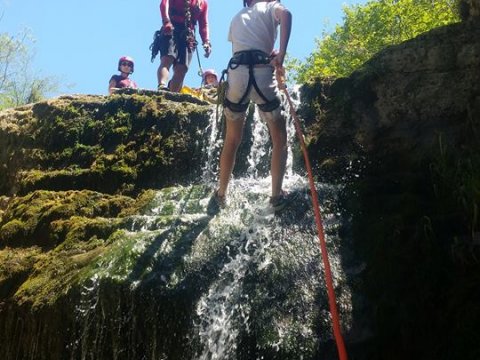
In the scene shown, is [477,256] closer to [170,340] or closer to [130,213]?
[170,340]

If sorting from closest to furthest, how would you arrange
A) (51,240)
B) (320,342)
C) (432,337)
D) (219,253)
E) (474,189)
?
(432,337)
(320,342)
(474,189)
(219,253)
(51,240)

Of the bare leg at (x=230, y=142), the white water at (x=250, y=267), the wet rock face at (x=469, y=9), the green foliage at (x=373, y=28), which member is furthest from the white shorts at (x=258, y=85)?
the green foliage at (x=373, y=28)

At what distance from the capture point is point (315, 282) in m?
4.00

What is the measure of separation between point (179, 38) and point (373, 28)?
67.0 ft

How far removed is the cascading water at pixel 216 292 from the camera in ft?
12.1

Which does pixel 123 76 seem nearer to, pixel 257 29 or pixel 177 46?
pixel 177 46

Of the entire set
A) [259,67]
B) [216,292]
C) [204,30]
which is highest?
[204,30]

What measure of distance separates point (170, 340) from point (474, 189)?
8.73 ft

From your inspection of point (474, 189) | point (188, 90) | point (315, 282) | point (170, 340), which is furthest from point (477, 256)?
point (188, 90)

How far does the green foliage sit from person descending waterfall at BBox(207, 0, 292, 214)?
17.3 m

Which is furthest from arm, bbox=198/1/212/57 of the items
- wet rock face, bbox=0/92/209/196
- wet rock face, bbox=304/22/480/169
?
wet rock face, bbox=304/22/480/169

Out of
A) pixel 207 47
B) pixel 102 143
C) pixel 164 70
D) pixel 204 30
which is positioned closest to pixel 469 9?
pixel 207 47

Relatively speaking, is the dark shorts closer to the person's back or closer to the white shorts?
the person's back

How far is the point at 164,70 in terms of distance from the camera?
8.39m
